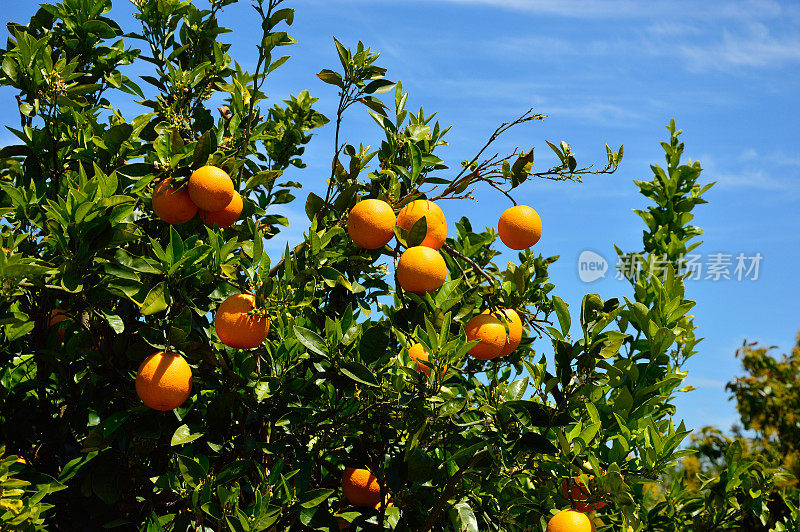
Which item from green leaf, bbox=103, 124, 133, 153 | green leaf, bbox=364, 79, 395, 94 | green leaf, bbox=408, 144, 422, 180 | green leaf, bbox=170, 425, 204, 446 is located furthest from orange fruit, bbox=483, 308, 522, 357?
green leaf, bbox=103, 124, 133, 153

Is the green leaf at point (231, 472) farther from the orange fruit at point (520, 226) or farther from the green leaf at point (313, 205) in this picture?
the orange fruit at point (520, 226)

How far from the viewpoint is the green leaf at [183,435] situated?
7.27 feet

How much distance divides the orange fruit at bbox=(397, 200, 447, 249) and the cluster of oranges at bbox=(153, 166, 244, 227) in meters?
0.63

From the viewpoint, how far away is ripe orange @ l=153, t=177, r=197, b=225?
240 cm

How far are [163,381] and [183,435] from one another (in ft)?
0.82

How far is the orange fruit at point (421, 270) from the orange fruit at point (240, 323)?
49cm

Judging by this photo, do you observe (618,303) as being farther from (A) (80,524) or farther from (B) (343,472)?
(A) (80,524)

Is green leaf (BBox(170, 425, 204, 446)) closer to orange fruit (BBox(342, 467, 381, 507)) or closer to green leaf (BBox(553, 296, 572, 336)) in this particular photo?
orange fruit (BBox(342, 467, 381, 507))

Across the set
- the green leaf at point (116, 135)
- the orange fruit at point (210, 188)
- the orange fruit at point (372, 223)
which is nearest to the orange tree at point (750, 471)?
the orange fruit at point (372, 223)

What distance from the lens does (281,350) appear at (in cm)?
243

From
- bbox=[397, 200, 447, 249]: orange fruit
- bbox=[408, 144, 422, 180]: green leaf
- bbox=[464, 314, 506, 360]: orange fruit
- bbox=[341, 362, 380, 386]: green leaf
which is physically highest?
bbox=[408, 144, 422, 180]: green leaf

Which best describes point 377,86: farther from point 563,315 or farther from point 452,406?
point 452,406

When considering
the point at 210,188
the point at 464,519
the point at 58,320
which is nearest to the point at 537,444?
the point at 464,519

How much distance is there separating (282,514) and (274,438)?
30 cm
